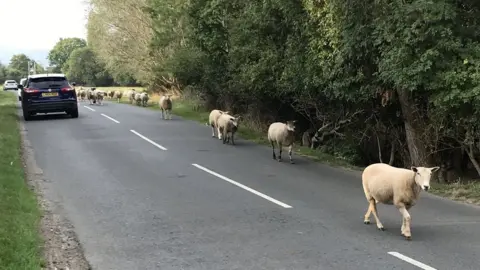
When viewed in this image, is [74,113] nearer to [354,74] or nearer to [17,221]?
[354,74]

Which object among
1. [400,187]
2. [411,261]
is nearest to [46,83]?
[400,187]

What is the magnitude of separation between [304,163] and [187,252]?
9.16 metres

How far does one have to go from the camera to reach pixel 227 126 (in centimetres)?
1983

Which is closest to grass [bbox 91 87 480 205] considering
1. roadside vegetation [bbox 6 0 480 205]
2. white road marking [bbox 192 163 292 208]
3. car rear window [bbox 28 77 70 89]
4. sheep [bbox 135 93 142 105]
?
roadside vegetation [bbox 6 0 480 205]

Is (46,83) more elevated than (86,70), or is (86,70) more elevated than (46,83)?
(46,83)

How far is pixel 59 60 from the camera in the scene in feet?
615

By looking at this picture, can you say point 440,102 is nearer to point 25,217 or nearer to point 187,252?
point 187,252

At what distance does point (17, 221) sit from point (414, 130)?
974cm

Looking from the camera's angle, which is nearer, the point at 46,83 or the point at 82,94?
the point at 46,83

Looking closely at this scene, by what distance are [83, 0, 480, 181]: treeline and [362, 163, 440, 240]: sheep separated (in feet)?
11.5

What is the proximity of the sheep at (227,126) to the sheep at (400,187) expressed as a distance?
1130cm

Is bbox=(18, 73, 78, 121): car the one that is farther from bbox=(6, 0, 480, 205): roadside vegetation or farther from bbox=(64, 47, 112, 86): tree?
bbox=(64, 47, 112, 86): tree

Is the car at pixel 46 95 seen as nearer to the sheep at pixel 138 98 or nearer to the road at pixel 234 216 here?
the road at pixel 234 216

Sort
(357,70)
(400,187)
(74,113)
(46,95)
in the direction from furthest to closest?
1. (74,113)
2. (46,95)
3. (357,70)
4. (400,187)
